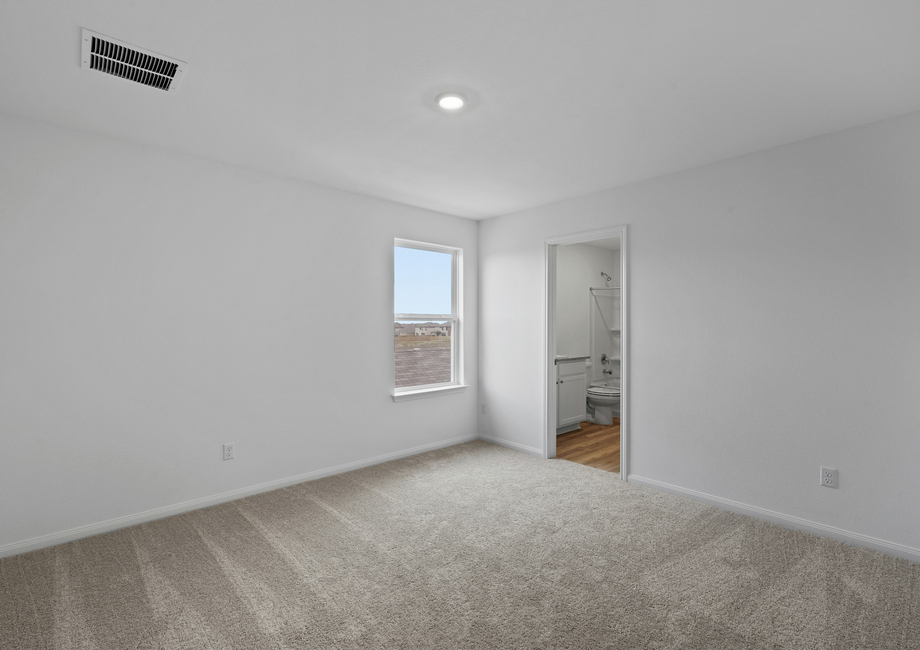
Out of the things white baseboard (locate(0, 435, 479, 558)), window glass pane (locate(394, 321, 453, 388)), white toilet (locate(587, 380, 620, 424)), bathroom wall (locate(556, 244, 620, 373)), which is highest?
bathroom wall (locate(556, 244, 620, 373))

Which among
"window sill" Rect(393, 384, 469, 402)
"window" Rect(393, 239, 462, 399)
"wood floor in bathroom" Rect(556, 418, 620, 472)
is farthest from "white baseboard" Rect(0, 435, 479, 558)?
"wood floor in bathroom" Rect(556, 418, 620, 472)

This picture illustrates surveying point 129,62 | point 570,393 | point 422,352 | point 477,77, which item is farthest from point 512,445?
point 129,62

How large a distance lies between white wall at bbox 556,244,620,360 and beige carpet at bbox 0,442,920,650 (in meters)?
3.02

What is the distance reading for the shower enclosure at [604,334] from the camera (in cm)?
669

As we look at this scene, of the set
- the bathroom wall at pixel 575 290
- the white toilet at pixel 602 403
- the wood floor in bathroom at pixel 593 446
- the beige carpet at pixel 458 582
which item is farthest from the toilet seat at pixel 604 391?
the beige carpet at pixel 458 582

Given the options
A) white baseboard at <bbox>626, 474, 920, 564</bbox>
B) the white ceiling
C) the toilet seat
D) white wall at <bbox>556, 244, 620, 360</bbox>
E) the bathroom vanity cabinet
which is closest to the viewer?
the white ceiling

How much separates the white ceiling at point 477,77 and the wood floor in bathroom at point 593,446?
2590mm

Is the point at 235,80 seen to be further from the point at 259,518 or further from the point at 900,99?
the point at 900,99

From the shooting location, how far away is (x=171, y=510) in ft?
10.4

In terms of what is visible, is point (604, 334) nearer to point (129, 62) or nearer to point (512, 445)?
point (512, 445)

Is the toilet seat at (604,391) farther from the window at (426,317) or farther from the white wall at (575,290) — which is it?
the window at (426,317)

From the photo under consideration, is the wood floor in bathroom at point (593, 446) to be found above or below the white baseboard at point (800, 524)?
below

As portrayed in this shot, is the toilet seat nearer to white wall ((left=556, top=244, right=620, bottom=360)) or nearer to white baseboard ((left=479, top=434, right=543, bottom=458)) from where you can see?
white wall ((left=556, top=244, right=620, bottom=360))

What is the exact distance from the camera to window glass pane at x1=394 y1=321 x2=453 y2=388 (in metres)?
4.60
